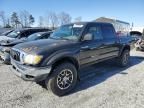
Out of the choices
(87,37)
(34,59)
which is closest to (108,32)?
(87,37)

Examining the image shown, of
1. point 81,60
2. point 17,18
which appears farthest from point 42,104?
point 17,18

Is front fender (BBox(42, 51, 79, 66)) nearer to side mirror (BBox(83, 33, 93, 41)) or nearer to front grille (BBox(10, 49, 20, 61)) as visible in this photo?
side mirror (BBox(83, 33, 93, 41))

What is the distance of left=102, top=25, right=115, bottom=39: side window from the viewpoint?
5.97 metres

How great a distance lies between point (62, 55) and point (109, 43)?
8.01 ft

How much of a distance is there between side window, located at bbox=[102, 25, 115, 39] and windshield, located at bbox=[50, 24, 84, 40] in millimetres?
1170

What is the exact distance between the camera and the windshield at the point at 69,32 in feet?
16.5

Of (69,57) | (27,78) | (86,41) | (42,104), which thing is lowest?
(42,104)

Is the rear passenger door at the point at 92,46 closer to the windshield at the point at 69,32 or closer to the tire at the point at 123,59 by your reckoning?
the windshield at the point at 69,32

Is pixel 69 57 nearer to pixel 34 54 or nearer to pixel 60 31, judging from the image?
pixel 34 54

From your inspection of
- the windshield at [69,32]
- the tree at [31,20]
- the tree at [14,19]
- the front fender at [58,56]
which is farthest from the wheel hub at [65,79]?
the tree at [31,20]

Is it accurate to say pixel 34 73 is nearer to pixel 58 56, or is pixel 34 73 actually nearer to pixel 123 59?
pixel 58 56

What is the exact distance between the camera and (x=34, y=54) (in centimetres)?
394

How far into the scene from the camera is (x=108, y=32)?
619cm

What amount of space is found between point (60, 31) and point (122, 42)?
2812mm
